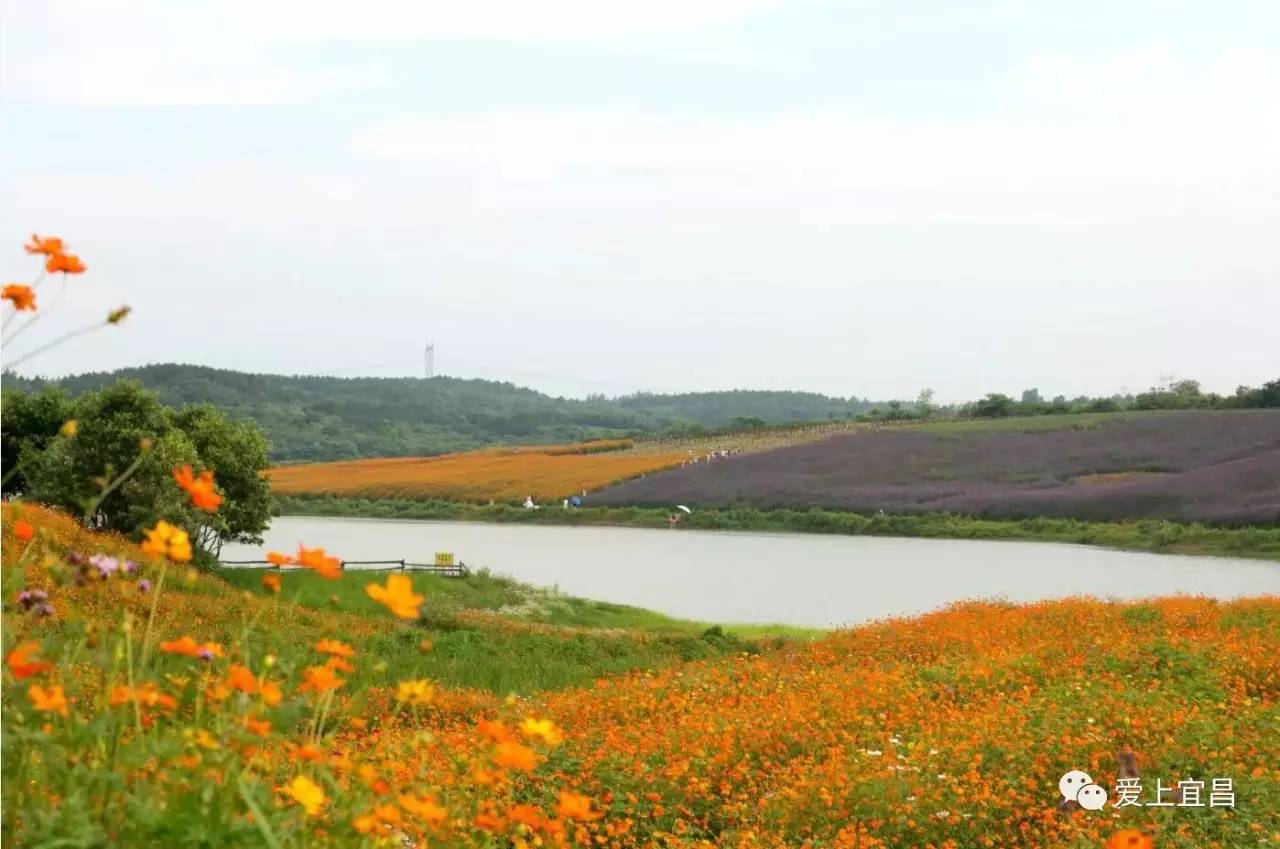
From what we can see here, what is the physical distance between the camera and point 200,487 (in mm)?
2795

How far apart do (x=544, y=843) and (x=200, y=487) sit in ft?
13.0

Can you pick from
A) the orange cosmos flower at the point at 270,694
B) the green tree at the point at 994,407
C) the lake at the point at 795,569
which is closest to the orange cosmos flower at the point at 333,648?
the orange cosmos flower at the point at 270,694

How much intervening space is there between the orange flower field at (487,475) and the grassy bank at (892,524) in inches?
106

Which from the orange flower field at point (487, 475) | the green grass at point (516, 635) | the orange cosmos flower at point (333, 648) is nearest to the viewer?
the orange cosmos flower at point (333, 648)

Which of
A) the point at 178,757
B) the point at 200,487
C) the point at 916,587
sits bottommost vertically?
the point at 916,587

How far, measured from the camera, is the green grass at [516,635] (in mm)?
17484

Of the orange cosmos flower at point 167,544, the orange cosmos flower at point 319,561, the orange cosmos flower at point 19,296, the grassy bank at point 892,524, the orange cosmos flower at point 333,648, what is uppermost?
the orange cosmos flower at point 19,296

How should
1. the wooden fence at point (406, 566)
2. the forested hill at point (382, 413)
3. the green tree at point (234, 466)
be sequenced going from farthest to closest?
the forested hill at point (382, 413) < the wooden fence at point (406, 566) < the green tree at point (234, 466)

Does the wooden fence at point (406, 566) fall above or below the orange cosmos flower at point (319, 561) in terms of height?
below

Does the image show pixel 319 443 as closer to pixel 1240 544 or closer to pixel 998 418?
pixel 998 418

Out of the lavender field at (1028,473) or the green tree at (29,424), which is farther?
the lavender field at (1028,473)

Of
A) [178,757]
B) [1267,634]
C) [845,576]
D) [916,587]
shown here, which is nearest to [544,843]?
[178,757]

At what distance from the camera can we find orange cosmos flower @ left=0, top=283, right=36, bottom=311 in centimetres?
293

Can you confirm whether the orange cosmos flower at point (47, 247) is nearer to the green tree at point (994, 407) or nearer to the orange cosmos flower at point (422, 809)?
the orange cosmos flower at point (422, 809)
